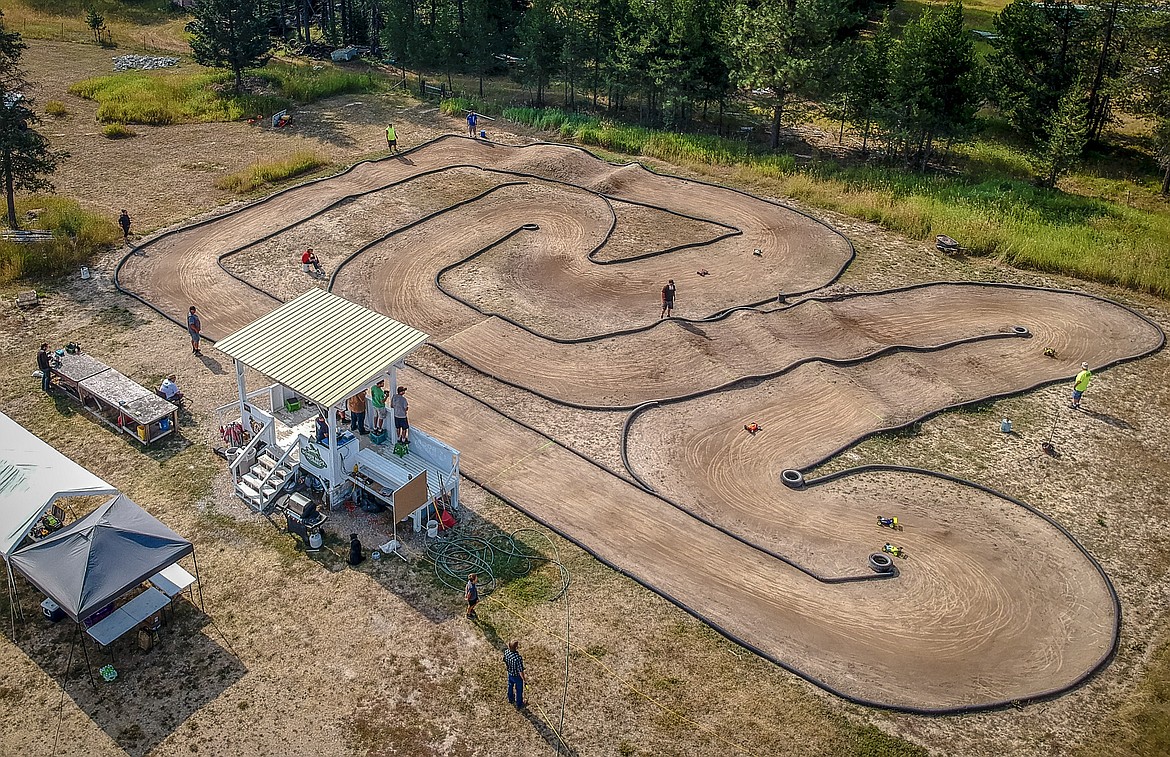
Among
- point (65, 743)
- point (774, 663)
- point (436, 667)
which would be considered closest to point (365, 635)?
point (436, 667)

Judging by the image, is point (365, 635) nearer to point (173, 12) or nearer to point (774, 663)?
point (774, 663)

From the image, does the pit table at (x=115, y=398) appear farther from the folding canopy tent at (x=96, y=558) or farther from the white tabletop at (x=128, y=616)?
the white tabletop at (x=128, y=616)

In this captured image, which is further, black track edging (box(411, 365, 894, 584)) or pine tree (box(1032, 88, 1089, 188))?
pine tree (box(1032, 88, 1089, 188))

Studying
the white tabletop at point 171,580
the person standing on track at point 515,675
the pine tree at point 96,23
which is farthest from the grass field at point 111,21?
the person standing on track at point 515,675

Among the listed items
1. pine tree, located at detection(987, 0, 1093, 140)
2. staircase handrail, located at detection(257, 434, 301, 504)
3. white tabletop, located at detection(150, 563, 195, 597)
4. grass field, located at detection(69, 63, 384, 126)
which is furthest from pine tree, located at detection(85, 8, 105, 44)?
pine tree, located at detection(987, 0, 1093, 140)

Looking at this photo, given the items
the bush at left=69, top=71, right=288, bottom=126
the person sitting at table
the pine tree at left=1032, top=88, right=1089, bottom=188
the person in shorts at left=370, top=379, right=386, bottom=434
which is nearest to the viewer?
the person in shorts at left=370, top=379, right=386, bottom=434

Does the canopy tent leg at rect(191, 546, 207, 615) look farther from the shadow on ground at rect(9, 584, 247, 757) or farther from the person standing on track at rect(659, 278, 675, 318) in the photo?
the person standing on track at rect(659, 278, 675, 318)
